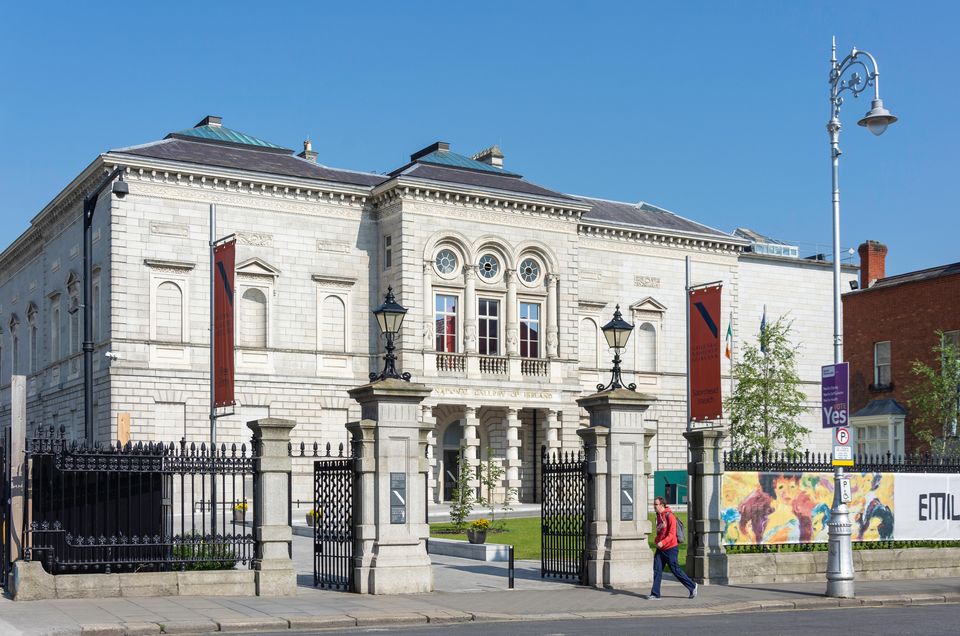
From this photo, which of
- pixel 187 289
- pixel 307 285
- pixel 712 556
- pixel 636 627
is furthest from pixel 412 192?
pixel 636 627

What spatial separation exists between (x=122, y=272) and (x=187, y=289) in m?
2.64

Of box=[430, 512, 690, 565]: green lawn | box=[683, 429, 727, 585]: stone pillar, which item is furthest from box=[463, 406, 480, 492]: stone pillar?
box=[683, 429, 727, 585]: stone pillar

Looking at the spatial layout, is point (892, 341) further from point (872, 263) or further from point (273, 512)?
point (273, 512)

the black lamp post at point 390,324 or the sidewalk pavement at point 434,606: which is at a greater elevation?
the black lamp post at point 390,324

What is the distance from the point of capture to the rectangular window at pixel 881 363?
57469 millimetres

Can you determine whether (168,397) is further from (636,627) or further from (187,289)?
(636,627)

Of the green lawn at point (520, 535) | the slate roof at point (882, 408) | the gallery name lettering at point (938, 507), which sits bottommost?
the green lawn at point (520, 535)

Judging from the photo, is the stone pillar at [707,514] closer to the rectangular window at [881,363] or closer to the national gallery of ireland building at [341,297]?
the national gallery of ireland building at [341,297]

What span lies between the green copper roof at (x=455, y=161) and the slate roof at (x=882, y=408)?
1980cm

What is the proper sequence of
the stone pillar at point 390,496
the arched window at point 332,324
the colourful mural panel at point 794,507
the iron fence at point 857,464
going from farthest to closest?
the arched window at point 332,324 < the iron fence at point 857,464 < the colourful mural panel at point 794,507 < the stone pillar at point 390,496

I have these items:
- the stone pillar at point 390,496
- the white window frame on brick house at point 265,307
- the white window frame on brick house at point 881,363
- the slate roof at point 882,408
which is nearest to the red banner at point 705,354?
the slate roof at point 882,408

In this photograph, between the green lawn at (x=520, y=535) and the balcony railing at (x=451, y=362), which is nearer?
the green lawn at (x=520, y=535)

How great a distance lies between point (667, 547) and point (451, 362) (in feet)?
107

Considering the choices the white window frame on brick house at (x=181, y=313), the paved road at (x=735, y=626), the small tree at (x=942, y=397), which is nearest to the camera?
the paved road at (x=735, y=626)
